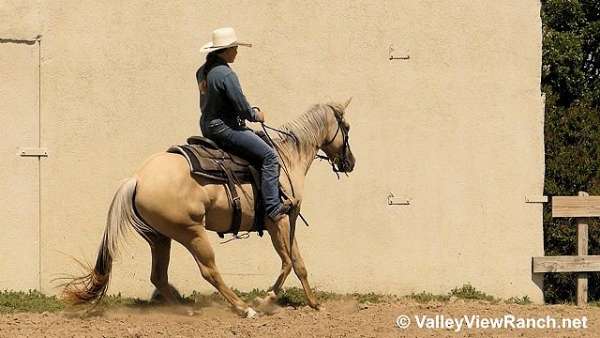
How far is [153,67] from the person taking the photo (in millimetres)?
10461

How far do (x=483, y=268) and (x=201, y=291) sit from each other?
10.5 feet

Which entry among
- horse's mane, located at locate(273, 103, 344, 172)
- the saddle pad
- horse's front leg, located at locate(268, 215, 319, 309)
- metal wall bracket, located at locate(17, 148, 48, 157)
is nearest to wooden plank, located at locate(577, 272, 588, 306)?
horse's front leg, located at locate(268, 215, 319, 309)

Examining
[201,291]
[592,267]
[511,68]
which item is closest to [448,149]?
[511,68]

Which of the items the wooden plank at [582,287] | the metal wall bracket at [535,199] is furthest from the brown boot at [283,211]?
the wooden plank at [582,287]

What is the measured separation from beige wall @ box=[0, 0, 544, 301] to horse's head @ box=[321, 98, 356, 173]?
0.82 metres

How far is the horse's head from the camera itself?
961cm

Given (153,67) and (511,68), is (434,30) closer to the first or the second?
(511,68)

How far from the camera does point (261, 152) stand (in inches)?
338

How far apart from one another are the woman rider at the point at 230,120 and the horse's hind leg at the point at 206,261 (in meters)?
0.66

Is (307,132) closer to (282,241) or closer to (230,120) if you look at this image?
(230,120)

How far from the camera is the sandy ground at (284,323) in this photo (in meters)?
7.81

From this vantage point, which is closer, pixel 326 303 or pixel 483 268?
pixel 326 303

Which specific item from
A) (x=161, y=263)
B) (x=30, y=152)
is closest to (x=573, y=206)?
(x=161, y=263)

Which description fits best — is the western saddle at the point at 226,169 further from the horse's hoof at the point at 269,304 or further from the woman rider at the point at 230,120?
the horse's hoof at the point at 269,304
